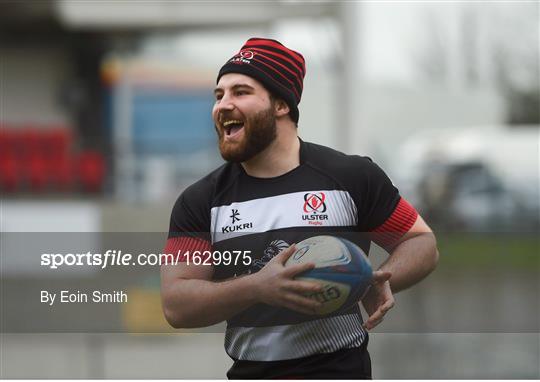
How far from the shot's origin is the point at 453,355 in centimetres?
907

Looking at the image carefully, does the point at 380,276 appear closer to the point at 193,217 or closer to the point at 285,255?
the point at 285,255

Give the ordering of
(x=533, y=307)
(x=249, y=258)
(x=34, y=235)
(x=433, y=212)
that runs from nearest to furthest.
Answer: (x=249, y=258)
(x=34, y=235)
(x=533, y=307)
(x=433, y=212)

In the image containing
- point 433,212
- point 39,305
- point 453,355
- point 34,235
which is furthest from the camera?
point 433,212

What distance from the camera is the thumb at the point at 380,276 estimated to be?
10.8ft

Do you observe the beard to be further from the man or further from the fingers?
the fingers

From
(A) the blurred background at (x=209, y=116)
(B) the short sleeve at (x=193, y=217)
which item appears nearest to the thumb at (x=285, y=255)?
(B) the short sleeve at (x=193, y=217)

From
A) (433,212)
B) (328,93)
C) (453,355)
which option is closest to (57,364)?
(453,355)

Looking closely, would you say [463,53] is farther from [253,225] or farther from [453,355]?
[253,225]

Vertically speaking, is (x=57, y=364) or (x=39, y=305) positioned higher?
(x=39, y=305)

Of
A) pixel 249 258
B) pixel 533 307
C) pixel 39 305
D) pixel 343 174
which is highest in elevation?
pixel 343 174

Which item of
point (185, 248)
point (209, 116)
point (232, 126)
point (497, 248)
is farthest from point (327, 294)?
point (209, 116)

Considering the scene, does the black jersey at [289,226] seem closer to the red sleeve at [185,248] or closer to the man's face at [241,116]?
the red sleeve at [185,248]

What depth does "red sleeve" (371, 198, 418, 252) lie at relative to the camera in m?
3.50

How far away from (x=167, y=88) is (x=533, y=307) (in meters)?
12.2
